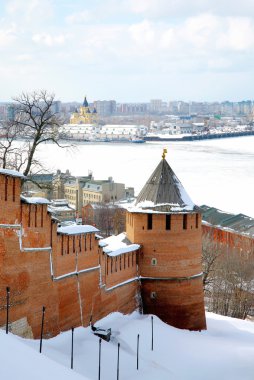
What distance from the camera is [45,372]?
7594mm

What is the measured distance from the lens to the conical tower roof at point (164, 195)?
47.9ft

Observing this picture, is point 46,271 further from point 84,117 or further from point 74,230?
point 84,117

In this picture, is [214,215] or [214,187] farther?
[214,187]

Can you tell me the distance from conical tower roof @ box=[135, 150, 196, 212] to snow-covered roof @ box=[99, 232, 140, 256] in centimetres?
88

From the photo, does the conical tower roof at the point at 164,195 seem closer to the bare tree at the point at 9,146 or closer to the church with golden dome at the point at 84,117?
the bare tree at the point at 9,146

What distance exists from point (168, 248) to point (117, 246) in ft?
3.59

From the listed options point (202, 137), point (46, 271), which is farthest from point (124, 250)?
point (202, 137)

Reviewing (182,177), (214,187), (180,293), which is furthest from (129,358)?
(182,177)

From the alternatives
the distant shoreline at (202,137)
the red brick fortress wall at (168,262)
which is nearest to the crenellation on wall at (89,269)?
the red brick fortress wall at (168,262)

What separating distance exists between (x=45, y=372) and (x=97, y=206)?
34.6 m

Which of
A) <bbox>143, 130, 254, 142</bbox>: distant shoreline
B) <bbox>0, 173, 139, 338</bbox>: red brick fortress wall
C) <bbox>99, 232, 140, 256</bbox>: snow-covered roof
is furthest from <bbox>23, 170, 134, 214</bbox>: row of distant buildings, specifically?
<bbox>143, 130, 254, 142</bbox>: distant shoreline

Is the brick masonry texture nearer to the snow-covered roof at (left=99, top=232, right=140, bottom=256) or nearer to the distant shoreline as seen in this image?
the snow-covered roof at (left=99, top=232, right=140, bottom=256)

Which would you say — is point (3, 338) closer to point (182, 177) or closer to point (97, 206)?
point (97, 206)

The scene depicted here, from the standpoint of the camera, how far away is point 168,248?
48.1 ft
